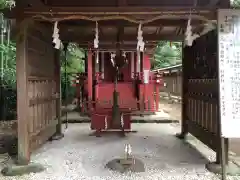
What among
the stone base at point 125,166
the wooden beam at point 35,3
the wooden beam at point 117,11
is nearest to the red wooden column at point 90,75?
the wooden beam at point 35,3

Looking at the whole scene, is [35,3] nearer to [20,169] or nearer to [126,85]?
[20,169]

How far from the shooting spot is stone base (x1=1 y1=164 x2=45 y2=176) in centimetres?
501

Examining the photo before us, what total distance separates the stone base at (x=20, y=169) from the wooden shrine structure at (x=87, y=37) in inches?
7.6

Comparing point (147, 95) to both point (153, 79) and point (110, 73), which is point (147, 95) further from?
point (110, 73)

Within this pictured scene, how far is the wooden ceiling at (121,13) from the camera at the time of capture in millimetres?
5109

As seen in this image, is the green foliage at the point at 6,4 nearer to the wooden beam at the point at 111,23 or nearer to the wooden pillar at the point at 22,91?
the wooden pillar at the point at 22,91

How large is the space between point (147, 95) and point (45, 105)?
646cm

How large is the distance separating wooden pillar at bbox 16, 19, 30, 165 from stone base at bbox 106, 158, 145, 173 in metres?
1.57

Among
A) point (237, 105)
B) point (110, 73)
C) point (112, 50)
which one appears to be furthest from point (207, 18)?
point (110, 73)

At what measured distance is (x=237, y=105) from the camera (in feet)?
15.1

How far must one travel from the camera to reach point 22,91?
525 cm

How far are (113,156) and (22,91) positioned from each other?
2.32 metres

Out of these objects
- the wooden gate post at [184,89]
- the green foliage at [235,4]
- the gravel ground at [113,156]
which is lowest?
the gravel ground at [113,156]

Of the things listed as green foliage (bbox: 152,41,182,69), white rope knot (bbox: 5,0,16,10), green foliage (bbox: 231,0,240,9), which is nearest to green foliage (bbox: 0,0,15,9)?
white rope knot (bbox: 5,0,16,10)
